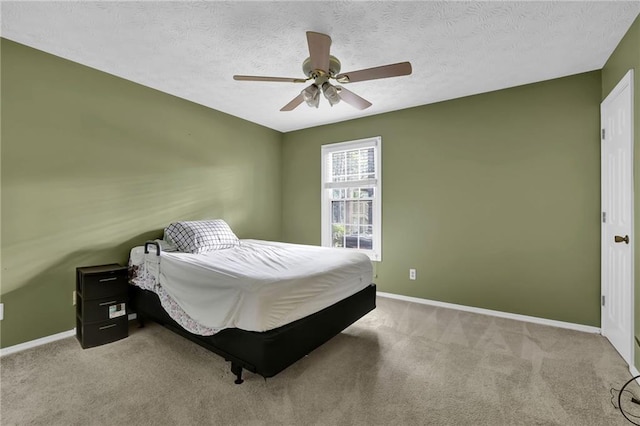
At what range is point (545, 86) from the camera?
3025 millimetres

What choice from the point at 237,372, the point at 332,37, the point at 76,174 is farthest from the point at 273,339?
the point at 76,174

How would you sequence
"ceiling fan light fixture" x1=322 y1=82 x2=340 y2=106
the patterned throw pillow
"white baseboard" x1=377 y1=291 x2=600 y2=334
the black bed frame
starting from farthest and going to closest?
the patterned throw pillow < "white baseboard" x1=377 y1=291 x2=600 y2=334 < "ceiling fan light fixture" x1=322 y1=82 x2=340 y2=106 < the black bed frame

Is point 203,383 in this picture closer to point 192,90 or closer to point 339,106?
point 192,90

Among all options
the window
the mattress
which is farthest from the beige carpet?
the window

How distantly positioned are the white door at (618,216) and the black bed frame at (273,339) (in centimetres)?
210

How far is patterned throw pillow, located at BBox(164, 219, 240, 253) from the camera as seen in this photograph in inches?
120

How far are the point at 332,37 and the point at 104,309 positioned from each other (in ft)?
9.78

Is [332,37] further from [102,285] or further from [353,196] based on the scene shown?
[102,285]

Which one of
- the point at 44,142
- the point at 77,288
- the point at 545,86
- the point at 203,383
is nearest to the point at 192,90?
the point at 44,142

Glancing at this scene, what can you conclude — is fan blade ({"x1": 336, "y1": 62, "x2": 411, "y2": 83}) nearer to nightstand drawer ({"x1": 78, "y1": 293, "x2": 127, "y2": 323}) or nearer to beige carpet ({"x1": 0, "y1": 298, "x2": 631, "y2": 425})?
beige carpet ({"x1": 0, "y1": 298, "x2": 631, "y2": 425})

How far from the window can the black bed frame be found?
1736 millimetres

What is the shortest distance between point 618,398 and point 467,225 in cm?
195

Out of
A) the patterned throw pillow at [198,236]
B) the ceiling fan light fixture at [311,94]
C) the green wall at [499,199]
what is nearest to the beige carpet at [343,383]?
the green wall at [499,199]

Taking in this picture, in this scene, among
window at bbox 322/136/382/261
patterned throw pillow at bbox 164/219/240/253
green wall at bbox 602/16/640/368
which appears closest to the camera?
green wall at bbox 602/16/640/368
